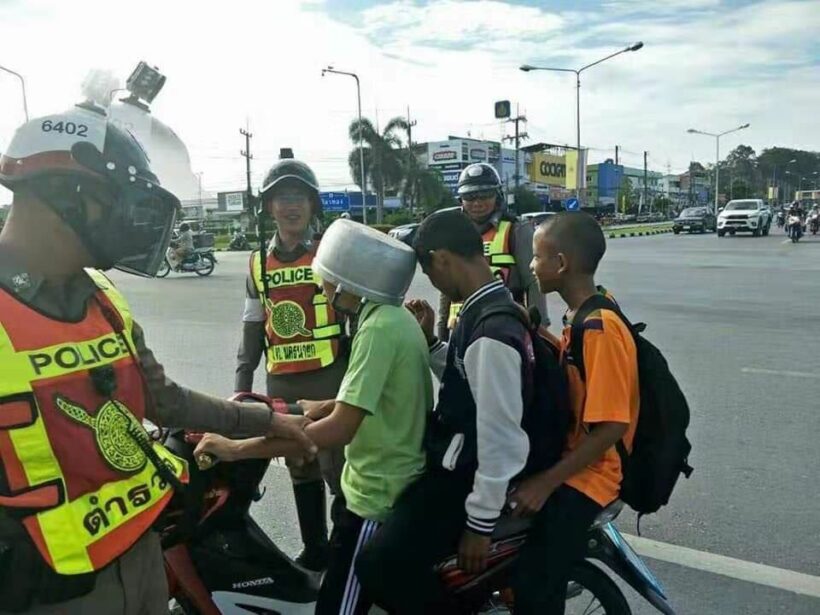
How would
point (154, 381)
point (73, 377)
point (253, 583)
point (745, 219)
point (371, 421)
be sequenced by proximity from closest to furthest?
point (73, 377) < point (154, 381) < point (371, 421) < point (253, 583) < point (745, 219)

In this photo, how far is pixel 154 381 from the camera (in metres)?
1.75

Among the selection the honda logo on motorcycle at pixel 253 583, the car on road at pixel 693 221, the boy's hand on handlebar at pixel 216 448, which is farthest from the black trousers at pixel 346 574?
the car on road at pixel 693 221

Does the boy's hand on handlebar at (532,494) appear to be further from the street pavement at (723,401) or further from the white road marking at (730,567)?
the white road marking at (730,567)

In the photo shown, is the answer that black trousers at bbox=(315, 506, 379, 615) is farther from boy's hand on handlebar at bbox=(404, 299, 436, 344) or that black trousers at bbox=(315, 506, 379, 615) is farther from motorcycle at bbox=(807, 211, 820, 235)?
motorcycle at bbox=(807, 211, 820, 235)

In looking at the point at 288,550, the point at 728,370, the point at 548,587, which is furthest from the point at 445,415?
the point at 728,370

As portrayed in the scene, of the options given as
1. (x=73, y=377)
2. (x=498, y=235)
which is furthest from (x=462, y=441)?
(x=498, y=235)

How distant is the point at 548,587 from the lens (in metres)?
2.10

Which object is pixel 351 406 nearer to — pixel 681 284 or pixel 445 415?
pixel 445 415

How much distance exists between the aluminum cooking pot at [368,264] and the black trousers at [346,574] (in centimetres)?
66

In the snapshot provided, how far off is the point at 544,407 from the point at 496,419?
0.19 m

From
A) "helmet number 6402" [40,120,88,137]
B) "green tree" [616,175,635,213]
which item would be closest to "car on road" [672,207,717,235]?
"green tree" [616,175,635,213]

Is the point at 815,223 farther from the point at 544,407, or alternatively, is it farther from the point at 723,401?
the point at 544,407

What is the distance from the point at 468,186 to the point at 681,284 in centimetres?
1089

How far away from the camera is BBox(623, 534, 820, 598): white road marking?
306cm
